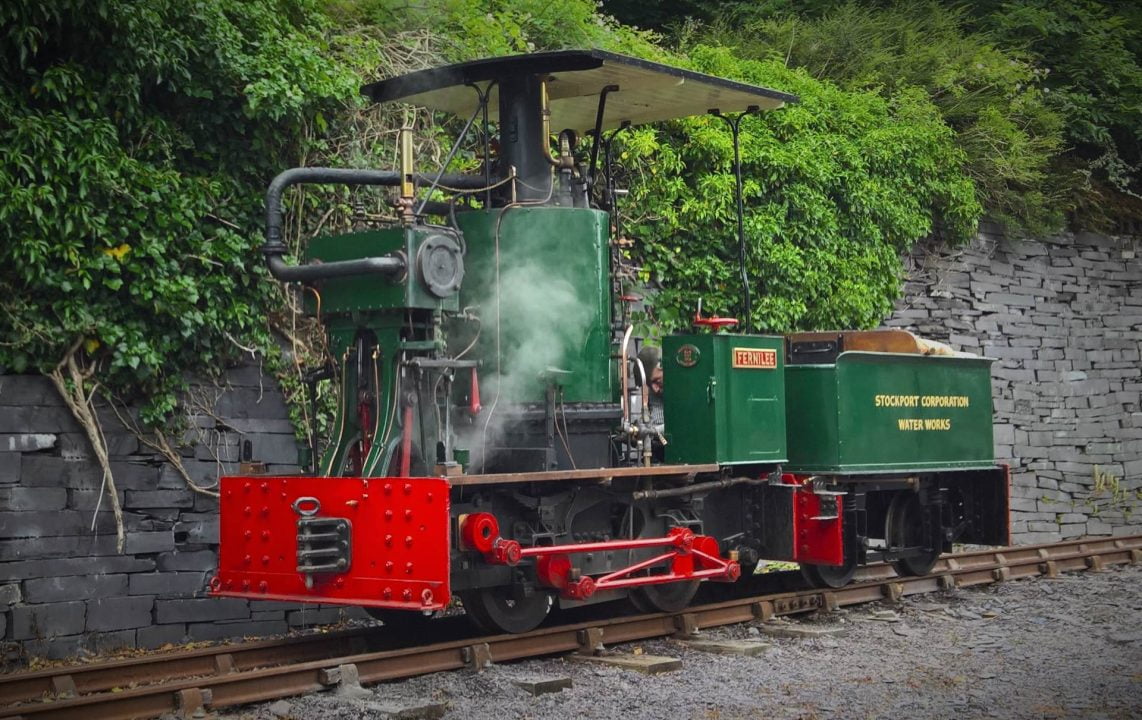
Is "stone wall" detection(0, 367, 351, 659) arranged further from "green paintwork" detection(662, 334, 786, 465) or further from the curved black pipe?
"green paintwork" detection(662, 334, 786, 465)

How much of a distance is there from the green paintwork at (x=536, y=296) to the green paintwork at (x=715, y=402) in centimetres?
104

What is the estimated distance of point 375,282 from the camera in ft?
22.6

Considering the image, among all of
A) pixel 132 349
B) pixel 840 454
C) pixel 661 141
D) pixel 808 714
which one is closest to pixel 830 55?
pixel 661 141

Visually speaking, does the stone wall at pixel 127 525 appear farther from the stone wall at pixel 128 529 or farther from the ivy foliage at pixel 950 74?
the ivy foliage at pixel 950 74

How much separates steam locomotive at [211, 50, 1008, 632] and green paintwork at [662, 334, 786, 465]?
0.05 ft

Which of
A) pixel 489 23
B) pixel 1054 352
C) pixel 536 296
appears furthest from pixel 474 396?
pixel 1054 352

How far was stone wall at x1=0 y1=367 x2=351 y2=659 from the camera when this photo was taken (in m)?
7.64

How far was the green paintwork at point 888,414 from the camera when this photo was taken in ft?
30.2

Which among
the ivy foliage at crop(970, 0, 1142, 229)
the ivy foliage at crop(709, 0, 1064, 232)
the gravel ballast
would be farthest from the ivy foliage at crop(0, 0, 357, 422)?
the ivy foliage at crop(970, 0, 1142, 229)

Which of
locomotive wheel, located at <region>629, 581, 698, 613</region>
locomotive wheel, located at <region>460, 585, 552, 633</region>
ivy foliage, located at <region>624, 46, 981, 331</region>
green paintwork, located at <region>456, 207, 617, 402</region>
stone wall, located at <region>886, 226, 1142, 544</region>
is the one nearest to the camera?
green paintwork, located at <region>456, 207, 617, 402</region>

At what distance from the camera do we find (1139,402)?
17422 millimetres

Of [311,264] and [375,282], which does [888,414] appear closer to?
[375,282]

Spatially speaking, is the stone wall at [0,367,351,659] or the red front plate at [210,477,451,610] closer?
the red front plate at [210,477,451,610]

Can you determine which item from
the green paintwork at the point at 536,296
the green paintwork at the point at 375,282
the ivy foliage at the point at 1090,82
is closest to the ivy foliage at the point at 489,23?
the green paintwork at the point at 536,296
